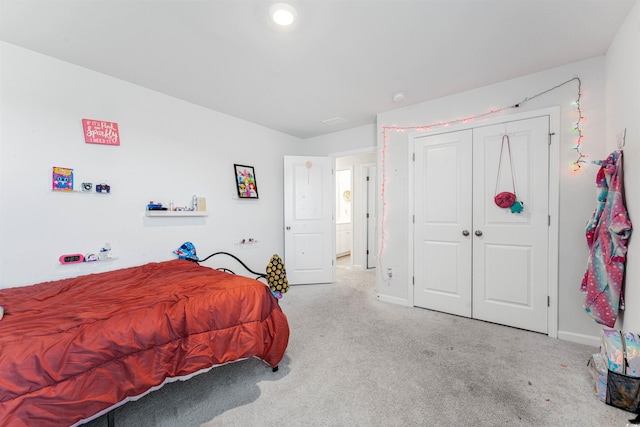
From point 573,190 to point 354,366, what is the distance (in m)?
2.35

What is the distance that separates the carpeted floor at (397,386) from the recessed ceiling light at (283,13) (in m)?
2.38

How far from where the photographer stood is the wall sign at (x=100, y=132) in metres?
2.26

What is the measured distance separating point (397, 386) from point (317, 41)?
2.45m

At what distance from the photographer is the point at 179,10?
5.35 ft

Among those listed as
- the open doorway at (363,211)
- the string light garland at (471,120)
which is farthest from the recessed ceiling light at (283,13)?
the open doorway at (363,211)

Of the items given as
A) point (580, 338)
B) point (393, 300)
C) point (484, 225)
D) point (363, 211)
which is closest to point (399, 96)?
point (484, 225)

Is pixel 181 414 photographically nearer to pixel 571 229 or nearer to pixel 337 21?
pixel 337 21

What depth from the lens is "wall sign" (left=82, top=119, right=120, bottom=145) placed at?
226cm

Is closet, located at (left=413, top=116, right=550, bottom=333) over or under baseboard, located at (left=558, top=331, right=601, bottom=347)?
over

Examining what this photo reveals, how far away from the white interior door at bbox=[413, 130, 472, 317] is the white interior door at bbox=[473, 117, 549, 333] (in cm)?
9

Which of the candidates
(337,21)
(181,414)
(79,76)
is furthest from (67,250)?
(337,21)

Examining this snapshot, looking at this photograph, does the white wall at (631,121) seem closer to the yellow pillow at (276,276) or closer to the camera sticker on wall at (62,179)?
the yellow pillow at (276,276)

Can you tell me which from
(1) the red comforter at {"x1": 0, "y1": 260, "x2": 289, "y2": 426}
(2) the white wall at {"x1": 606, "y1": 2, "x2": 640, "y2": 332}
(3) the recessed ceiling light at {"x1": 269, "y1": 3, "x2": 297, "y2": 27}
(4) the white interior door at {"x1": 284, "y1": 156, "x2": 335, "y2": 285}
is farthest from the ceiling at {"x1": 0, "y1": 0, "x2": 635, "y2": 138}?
(1) the red comforter at {"x1": 0, "y1": 260, "x2": 289, "y2": 426}

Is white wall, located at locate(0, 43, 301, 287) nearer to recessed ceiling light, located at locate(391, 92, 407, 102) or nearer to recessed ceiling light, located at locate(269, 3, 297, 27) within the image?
recessed ceiling light, located at locate(269, 3, 297, 27)
